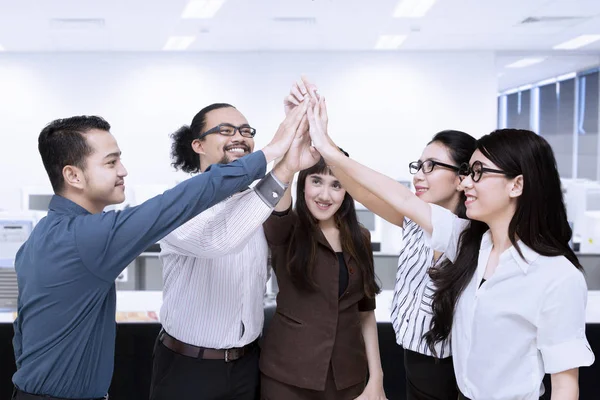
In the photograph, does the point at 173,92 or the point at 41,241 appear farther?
the point at 173,92

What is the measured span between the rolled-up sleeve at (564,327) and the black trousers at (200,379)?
3.19 ft

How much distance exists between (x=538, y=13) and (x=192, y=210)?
7251 millimetres

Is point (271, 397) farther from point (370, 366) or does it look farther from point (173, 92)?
point (173, 92)

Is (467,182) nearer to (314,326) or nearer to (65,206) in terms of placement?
(314,326)

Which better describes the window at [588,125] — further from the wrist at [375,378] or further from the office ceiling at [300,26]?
the wrist at [375,378]

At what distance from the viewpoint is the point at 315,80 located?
33.9 feet

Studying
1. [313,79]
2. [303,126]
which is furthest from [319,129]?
[313,79]

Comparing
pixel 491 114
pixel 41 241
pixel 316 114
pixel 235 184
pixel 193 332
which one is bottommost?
pixel 193 332

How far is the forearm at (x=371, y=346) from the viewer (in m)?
2.27

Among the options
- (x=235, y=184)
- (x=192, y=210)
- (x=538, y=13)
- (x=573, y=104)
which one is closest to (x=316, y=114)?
(x=235, y=184)

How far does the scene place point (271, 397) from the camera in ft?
6.79

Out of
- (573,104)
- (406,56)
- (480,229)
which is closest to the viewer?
(480,229)

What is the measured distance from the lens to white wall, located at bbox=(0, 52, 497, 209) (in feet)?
33.9

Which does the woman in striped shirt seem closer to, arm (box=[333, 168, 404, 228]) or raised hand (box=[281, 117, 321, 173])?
arm (box=[333, 168, 404, 228])
